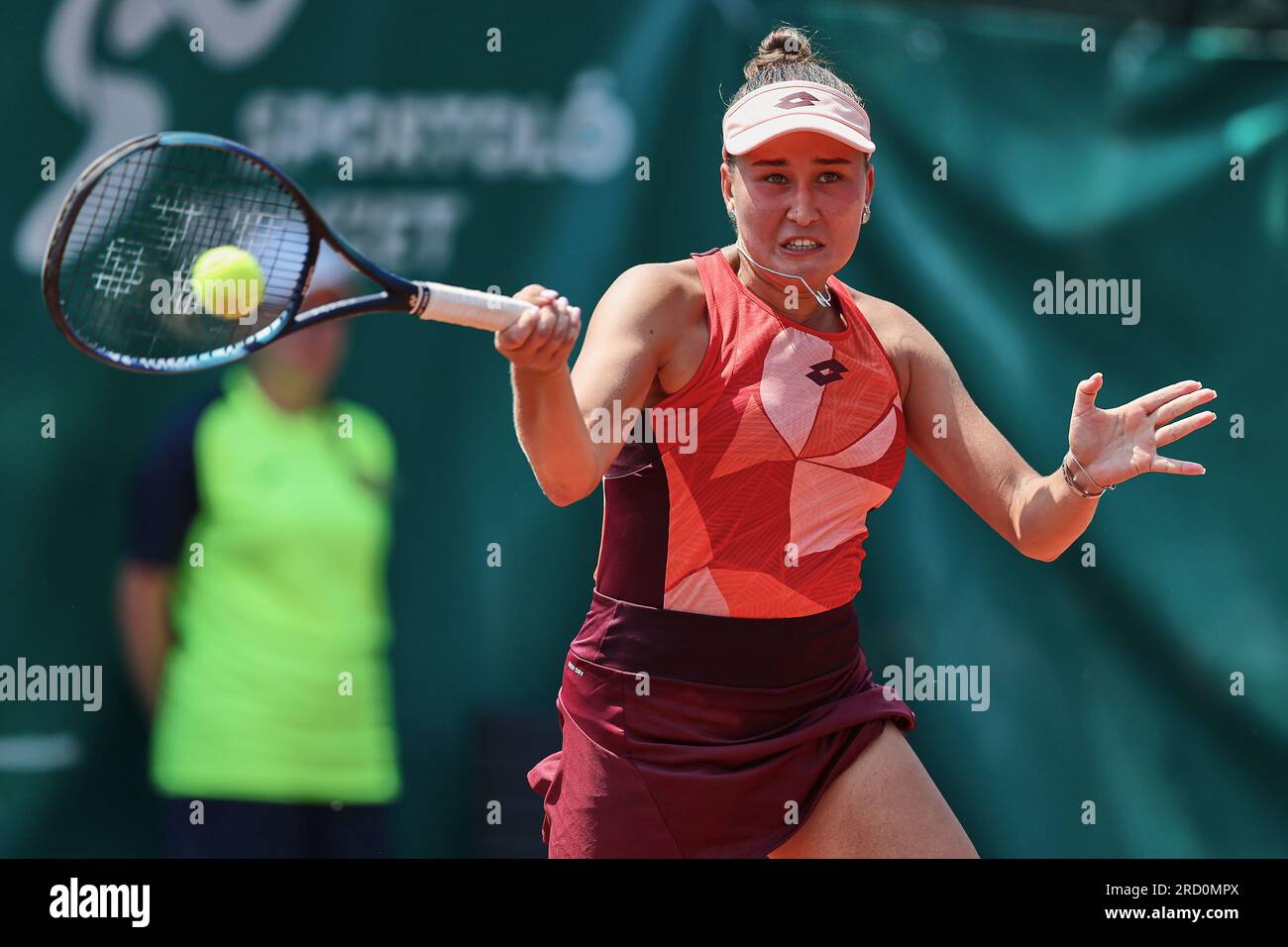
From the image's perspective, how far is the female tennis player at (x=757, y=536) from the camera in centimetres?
283

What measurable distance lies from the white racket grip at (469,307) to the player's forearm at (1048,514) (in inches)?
41.3

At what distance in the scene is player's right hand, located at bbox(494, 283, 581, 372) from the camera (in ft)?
7.96

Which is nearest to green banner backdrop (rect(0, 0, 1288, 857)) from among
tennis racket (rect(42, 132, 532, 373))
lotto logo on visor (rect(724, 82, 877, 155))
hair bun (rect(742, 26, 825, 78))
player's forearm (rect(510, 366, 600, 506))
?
hair bun (rect(742, 26, 825, 78))

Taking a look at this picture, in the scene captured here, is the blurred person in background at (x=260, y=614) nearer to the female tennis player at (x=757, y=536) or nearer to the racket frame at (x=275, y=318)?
the female tennis player at (x=757, y=536)

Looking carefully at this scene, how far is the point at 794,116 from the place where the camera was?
2893 millimetres

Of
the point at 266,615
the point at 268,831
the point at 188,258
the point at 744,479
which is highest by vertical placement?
the point at 188,258

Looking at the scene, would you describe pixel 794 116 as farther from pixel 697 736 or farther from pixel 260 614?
pixel 260 614

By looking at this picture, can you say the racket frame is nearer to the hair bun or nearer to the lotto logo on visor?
the lotto logo on visor

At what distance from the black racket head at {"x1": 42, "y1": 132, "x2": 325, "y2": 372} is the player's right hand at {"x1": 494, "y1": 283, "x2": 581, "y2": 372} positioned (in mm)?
395

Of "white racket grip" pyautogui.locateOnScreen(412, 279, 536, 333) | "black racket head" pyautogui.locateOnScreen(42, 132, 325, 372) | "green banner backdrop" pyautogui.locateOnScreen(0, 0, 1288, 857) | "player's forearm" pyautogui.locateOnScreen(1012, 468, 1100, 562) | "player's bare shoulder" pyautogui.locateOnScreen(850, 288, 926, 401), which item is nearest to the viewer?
"white racket grip" pyautogui.locateOnScreen(412, 279, 536, 333)

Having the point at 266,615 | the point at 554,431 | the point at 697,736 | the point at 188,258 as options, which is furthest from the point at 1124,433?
the point at 266,615

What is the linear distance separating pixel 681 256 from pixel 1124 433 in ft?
4.77

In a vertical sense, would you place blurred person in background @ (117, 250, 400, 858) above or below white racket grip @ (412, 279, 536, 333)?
below
